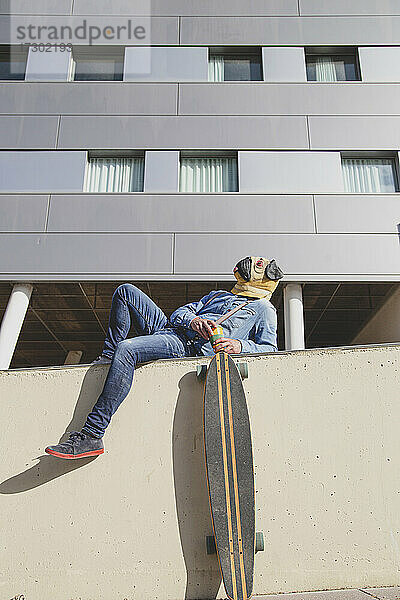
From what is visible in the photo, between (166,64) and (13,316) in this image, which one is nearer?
(13,316)

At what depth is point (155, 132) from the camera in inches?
372

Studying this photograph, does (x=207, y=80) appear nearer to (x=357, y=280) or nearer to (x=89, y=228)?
(x=89, y=228)

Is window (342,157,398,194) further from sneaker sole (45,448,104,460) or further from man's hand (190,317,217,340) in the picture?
sneaker sole (45,448,104,460)

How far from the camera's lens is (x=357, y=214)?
8758 mm

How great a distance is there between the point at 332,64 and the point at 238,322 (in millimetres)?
8574

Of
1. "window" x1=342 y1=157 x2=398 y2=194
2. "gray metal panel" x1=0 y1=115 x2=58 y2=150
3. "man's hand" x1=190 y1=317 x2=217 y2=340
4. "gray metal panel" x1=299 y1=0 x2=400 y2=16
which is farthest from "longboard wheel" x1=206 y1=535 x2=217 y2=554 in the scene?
"gray metal panel" x1=299 y1=0 x2=400 y2=16

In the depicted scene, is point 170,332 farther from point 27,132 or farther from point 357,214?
point 27,132

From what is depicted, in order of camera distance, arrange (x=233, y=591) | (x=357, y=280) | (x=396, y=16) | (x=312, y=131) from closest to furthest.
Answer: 1. (x=233, y=591)
2. (x=357, y=280)
3. (x=312, y=131)
4. (x=396, y=16)

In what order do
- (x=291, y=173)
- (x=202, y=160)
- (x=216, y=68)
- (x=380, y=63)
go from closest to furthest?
(x=291, y=173) < (x=202, y=160) < (x=380, y=63) < (x=216, y=68)

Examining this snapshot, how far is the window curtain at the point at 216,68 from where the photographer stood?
Result: 33.0 feet

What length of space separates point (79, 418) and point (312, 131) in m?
7.94

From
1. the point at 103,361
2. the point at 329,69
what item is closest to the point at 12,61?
the point at 329,69

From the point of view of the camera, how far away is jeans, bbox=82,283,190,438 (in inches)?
126

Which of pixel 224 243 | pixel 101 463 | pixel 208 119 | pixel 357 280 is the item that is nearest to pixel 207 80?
pixel 208 119
